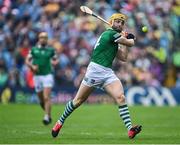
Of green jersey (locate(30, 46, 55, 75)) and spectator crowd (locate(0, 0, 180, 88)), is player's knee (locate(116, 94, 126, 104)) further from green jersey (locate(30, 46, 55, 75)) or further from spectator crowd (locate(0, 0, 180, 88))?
spectator crowd (locate(0, 0, 180, 88))

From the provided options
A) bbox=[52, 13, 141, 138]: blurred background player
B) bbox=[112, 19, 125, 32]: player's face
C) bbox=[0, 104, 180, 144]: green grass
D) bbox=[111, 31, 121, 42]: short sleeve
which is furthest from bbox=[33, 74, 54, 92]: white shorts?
bbox=[111, 31, 121, 42]: short sleeve

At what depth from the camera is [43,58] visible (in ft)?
75.5

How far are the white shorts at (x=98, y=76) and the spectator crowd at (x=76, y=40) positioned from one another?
16.1m

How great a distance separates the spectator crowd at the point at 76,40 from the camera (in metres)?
32.9

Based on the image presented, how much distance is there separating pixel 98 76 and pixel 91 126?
15.3 ft

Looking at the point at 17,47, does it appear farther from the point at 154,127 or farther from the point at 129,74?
the point at 154,127

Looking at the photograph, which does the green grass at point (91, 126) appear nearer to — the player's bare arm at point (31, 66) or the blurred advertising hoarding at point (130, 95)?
the blurred advertising hoarding at point (130, 95)

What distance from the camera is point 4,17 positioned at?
109 feet

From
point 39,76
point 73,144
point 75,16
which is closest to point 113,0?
point 75,16

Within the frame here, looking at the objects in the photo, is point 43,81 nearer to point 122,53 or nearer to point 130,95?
point 122,53

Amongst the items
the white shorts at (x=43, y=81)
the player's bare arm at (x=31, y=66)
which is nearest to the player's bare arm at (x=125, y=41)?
the white shorts at (x=43, y=81)

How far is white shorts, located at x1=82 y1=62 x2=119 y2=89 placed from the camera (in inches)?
652

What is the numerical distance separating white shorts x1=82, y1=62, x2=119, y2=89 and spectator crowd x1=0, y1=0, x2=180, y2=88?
16.1 meters

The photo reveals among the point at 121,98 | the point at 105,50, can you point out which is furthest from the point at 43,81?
the point at 121,98
